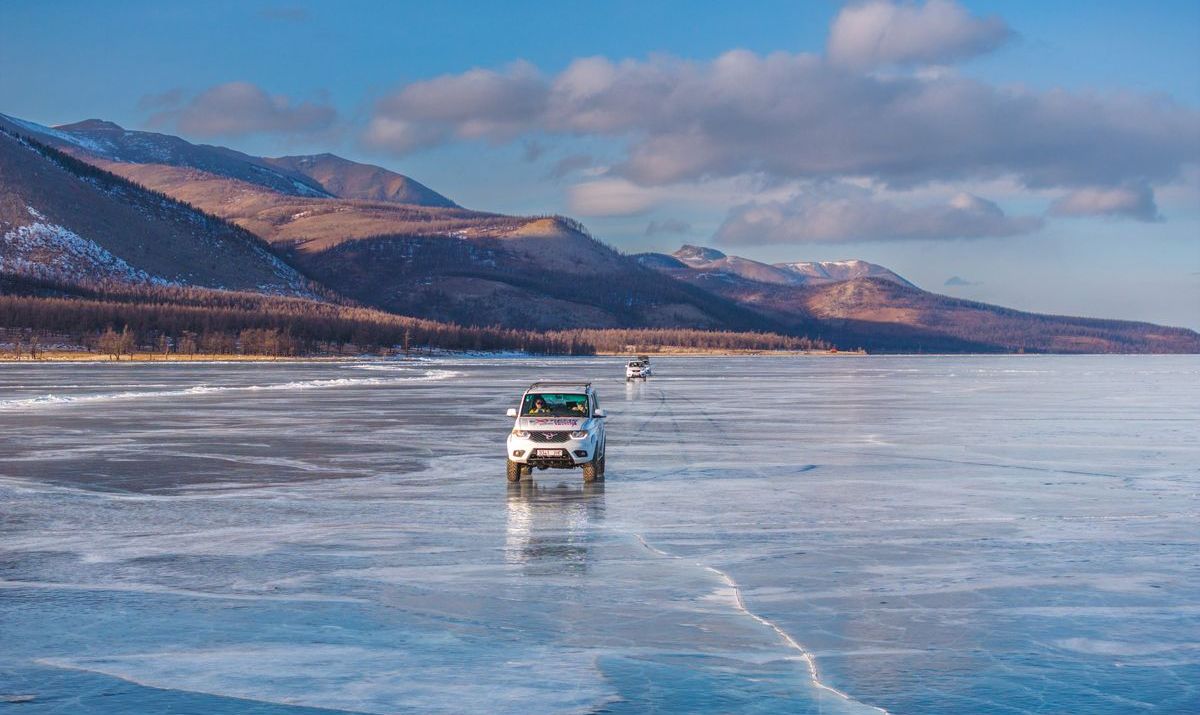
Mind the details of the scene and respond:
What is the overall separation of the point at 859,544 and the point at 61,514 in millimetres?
11739

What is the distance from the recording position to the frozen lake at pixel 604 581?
32.3 feet

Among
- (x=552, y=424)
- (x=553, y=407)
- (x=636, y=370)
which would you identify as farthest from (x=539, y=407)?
(x=636, y=370)

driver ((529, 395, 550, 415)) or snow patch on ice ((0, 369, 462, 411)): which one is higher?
driver ((529, 395, 550, 415))

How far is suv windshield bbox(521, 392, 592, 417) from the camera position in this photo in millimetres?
23672

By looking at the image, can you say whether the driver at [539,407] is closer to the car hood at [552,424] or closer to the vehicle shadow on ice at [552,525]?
the car hood at [552,424]

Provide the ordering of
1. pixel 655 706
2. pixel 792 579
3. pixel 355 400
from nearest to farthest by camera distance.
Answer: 1. pixel 655 706
2. pixel 792 579
3. pixel 355 400

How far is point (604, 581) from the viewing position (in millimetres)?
14031

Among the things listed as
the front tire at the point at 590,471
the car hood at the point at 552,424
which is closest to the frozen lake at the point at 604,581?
the front tire at the point at 590,471

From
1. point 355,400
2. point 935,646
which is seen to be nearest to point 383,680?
point 935,646

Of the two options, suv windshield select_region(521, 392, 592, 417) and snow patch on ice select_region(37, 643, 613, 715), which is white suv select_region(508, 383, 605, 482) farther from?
snow patch on ice select_region(37, 643, 613, 715)

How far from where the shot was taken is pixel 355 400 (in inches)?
2238

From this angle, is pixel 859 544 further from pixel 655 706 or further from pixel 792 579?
pixel 655 706

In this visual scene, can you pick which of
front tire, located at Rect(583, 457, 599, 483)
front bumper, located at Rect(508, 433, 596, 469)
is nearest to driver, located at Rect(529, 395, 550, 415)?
front bumper, located at Rect(508, 433, 596, 469)

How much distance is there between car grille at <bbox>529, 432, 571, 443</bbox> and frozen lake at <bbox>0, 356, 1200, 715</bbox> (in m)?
1.07
